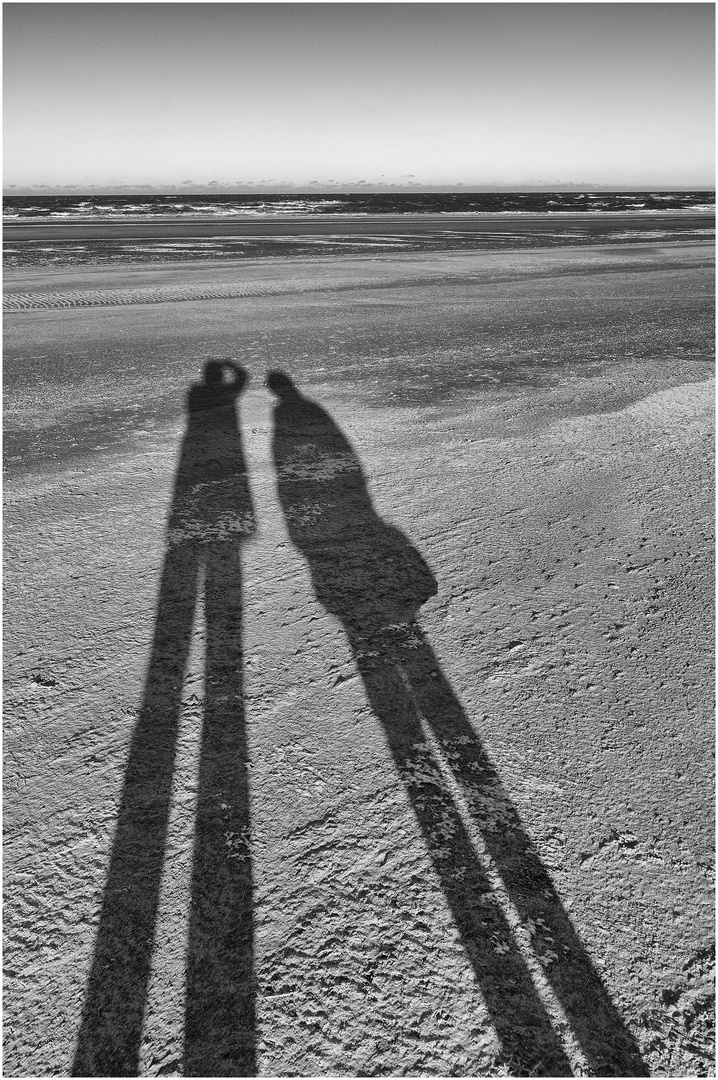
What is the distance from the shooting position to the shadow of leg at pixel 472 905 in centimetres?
155

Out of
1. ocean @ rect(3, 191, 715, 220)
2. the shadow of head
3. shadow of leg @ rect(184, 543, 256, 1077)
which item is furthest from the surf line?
ocean @ rect(3, 191, 715, 220)

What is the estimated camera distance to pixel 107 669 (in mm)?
2762

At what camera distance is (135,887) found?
6.21 ft

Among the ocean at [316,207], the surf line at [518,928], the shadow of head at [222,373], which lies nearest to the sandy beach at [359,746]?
the surf line at [518,928]

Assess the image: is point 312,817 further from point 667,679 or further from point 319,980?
point 667,679

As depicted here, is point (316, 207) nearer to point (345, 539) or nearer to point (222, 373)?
point (222, 373)

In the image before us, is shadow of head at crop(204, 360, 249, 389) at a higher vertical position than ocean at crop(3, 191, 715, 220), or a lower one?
lower

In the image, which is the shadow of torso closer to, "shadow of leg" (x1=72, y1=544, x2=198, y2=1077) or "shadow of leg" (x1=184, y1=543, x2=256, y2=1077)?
"shadow of leg" (x1=184, y1=543, x2=256, y2=1077)

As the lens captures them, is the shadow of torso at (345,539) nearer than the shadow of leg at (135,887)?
No

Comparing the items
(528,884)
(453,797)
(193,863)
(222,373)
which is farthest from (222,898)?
(222,373)

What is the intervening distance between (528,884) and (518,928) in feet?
0.48

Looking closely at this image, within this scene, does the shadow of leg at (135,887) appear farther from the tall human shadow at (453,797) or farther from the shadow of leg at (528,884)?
the shadow of leg at (528,884)

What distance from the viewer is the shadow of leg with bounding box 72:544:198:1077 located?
157 cm

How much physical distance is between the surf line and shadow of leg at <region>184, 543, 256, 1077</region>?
2.39 ft
